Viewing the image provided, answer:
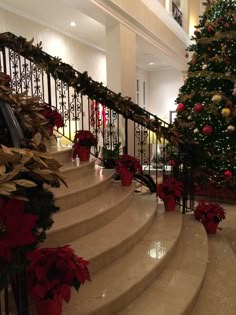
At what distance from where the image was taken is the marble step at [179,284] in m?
2.00

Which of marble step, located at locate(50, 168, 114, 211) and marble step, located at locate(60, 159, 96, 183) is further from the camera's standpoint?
marble step, located at locate(60, 159, 96, 183)

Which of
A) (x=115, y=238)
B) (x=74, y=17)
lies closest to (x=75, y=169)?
(x=115, y=238)

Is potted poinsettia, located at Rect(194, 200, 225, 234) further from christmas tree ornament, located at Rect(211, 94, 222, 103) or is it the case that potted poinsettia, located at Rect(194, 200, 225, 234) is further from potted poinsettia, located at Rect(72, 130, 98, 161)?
christmas tree ornament, located at Rect(211, 94, 222, 103)

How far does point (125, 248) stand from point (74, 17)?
5.81m

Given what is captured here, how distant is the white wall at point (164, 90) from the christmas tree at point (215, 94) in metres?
6.74

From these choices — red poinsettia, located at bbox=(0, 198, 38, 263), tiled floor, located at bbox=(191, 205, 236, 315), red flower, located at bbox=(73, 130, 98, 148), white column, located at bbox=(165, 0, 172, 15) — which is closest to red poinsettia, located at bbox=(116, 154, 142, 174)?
Result: red flower, located at bbox=(73, 130, 98, 148)

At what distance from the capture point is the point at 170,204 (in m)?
3.56

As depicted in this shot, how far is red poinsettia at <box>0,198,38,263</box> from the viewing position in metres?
1.15

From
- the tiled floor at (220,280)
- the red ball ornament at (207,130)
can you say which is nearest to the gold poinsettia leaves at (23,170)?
the tiled floor at (220,280)

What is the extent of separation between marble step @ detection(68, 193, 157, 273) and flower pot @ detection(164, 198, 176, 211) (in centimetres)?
32

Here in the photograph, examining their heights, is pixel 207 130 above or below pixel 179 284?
above

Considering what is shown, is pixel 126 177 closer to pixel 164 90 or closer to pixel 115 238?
pixel 115 238

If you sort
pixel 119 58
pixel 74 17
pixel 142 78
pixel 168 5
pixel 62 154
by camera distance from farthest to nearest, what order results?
1. pixel 142 78
2. pixel 168 5
3. pixel 74 17
4. pixel 119 58
5. pixel 62 154

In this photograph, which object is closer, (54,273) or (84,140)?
(54,273)
